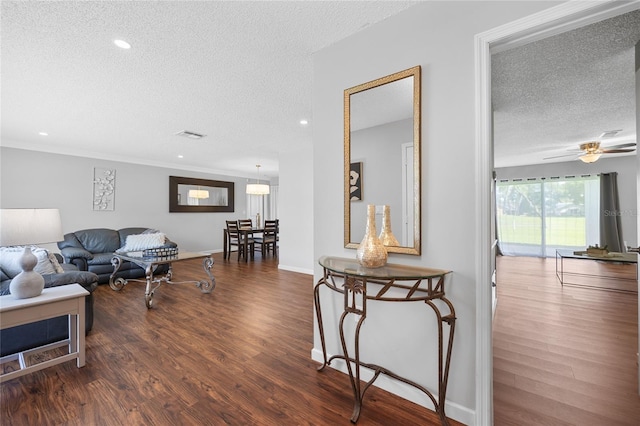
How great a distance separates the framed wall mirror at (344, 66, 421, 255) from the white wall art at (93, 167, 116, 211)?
20.4 ft

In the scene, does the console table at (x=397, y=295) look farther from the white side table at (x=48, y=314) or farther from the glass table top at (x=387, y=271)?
the white side table at (x=48, y=314)

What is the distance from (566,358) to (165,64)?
13.3 feet

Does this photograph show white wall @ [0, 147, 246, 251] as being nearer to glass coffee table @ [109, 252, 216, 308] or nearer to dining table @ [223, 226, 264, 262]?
dining table @ [223, 226, 264, 262]

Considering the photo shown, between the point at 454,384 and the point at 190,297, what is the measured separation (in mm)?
3365

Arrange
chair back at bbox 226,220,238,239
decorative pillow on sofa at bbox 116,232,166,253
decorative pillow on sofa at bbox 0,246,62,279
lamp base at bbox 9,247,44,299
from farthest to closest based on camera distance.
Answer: chair back at bbox 226,220,238,239 → decorative pillow on sofa at bbox 116,232,166,253 → decorative pillow on sofa at bbox 0,246,62,279 → lamp base at bbox 9,247,44,299

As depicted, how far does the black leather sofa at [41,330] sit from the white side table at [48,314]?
0.08 m

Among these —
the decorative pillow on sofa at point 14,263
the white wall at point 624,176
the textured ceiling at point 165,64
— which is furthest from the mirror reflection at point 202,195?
the white wall at point 624,176

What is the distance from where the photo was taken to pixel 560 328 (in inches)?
108

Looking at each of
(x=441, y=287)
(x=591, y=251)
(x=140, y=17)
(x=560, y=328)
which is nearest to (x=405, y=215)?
(x=441, y=287)

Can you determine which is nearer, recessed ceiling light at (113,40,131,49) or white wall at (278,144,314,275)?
recessed ceiling light at (113,40,131,49)

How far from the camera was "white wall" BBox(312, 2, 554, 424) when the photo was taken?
148cm

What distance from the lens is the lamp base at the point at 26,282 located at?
72.8 inches

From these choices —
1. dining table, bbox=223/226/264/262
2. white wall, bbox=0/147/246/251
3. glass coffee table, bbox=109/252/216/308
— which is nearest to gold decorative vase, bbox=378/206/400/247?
glass coffee table, bbox=109/252/216/308

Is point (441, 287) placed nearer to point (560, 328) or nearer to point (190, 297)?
point (560, 328)
